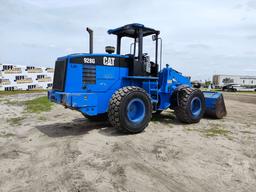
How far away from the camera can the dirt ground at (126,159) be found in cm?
387

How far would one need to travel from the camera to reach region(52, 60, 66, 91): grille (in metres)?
6.75

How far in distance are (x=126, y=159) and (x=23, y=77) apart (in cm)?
2744

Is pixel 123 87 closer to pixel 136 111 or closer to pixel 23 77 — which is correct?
pixel 136 111

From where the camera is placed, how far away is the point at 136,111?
282 inches

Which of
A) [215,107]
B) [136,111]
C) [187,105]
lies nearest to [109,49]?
[136,111]

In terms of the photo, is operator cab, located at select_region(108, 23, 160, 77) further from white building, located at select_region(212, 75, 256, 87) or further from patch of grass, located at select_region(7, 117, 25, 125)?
white building, located at select_region(212, 75, 256, 87)

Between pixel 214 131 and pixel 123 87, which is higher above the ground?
pixel 123 87

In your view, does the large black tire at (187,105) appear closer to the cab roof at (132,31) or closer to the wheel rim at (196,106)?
the wheel rim at (196,106)

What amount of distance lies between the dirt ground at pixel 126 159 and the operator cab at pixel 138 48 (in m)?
1.70

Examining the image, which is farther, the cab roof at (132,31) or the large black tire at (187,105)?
the large black tire at (187,105)

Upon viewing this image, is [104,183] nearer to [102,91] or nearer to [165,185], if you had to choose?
[165,185]

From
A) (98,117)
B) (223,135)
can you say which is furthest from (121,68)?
(223,135)

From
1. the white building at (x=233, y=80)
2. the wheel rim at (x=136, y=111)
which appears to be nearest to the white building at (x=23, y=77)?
the wheel rim at (x=136, y=111)

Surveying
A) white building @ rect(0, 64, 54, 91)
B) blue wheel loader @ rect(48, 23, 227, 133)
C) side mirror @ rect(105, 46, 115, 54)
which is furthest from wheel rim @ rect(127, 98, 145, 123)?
white building @ rect(0, 64, 54, 91)
